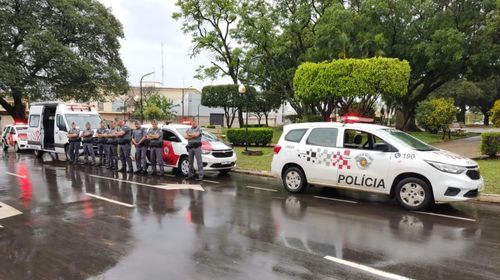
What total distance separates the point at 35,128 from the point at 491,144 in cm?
1934

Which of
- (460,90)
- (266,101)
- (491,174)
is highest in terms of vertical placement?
(460,90)

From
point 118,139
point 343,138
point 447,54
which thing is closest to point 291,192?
point 343,138

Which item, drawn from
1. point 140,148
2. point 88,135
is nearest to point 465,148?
point 140,148

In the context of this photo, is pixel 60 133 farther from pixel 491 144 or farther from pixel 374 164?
pixel 491 144

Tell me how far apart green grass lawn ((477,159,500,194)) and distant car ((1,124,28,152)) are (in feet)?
71.5

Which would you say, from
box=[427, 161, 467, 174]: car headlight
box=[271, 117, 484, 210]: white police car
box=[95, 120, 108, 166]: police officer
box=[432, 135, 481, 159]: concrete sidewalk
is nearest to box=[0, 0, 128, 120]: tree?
box=[95, 120, 108, 166]: police officer

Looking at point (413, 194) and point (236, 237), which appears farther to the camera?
point (413, 194)

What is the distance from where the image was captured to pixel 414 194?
7.88 meters

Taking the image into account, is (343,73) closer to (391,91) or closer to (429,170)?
(391,91)

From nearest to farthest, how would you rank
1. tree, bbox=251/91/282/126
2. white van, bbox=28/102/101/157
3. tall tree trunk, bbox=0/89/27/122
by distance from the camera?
1. white van, bbox=28/102/101/157
2. tall tree trunk, bbox=0/89/27/122
3. tree, bbox=251/91/282/126

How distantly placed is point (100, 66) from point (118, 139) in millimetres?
22825

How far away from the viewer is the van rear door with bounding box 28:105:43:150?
18.4m

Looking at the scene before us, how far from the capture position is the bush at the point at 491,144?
49.4 feet

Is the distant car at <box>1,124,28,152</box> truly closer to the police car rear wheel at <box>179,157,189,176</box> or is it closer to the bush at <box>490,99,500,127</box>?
the police car rear wheel at <box>179,157,189,176</box>
